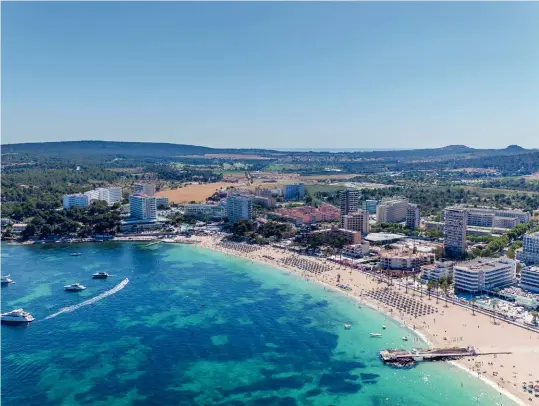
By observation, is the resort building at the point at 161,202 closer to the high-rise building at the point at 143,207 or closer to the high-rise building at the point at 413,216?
the high-rise building at the point at 143,207

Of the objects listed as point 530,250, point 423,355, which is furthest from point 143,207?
point 423,355

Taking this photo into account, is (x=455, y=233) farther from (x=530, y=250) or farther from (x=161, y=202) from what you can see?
(x=161, y=202)

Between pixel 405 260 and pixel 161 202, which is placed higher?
pixel 161 202

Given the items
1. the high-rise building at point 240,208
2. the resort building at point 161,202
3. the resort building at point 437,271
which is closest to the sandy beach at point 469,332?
the resort building at point 437,271

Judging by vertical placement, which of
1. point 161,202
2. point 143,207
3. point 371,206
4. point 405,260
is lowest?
point 405,260

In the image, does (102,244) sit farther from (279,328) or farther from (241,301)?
(279,328)

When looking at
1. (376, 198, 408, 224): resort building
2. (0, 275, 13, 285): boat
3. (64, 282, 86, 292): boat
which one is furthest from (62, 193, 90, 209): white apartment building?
(376, 198, 408, 224): resort building

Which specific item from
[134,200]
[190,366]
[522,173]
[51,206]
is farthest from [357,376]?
[522,173]

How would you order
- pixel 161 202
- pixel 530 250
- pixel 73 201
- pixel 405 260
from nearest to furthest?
pixel 405 260 → pixel 530 250 → pixel 73 201 → pixel 161 202
